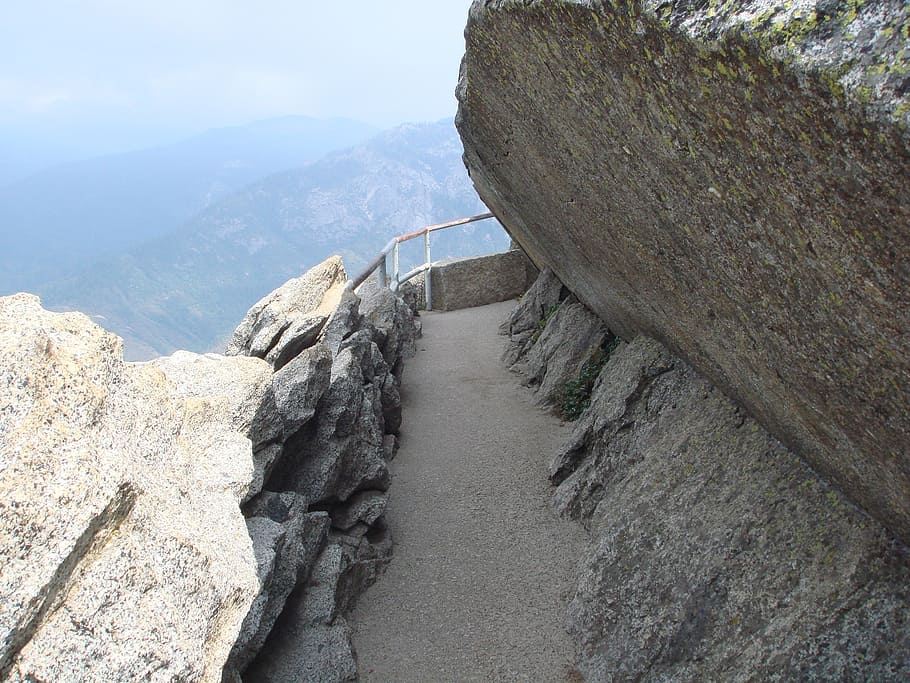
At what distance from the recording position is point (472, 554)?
199 inches

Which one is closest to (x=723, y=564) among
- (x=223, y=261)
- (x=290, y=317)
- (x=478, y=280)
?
(x=290, y=317)

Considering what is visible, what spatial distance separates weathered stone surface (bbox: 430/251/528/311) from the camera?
12.5 meters

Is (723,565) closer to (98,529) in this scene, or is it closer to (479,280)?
(98,529)

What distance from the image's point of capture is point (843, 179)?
5.36 feet

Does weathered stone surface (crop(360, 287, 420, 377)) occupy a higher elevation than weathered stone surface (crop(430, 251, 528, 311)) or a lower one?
higher

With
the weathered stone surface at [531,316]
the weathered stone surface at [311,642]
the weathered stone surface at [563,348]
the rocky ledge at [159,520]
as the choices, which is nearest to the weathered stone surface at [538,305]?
the weathered stone surface at [531,316]

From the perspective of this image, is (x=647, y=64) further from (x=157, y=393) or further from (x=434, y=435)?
(x=434, y=435)

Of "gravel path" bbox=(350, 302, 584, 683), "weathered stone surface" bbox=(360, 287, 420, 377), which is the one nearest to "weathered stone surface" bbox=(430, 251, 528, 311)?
"weathered stone surface" bbox=(360, 287, 420, 377)

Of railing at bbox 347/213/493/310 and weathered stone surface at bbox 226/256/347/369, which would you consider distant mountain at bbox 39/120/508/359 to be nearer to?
railing at bbox 347/213/493/310

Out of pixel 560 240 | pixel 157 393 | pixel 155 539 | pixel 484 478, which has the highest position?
pixel 157 393

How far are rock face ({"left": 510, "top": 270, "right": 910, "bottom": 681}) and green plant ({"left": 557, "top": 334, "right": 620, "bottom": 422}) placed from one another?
5.95ft

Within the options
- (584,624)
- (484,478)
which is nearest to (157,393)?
(584,624)

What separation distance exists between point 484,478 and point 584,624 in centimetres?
206

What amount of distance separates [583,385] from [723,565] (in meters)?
3.54
